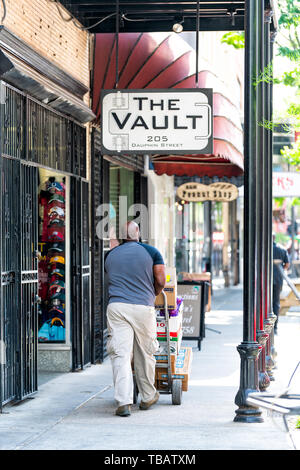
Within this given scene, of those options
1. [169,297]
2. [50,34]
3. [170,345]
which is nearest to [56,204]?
[50,34]

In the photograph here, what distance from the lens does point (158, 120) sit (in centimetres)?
1093

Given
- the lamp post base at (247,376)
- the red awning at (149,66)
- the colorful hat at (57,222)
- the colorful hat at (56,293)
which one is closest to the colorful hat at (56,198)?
the colorful hat at (57,222)

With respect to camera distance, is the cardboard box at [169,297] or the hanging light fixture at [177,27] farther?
the hanging light fixture at [177,27]

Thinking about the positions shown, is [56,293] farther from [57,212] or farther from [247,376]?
[247,376]

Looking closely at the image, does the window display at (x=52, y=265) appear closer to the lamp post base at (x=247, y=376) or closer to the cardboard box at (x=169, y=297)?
the cardboard box at (x=169, y=297)

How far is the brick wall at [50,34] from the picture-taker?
998 centimetres

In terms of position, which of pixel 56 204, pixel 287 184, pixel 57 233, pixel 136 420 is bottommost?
pixel 136 420

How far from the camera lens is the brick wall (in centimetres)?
998

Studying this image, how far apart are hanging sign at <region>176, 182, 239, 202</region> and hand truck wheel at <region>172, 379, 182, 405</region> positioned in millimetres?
12503

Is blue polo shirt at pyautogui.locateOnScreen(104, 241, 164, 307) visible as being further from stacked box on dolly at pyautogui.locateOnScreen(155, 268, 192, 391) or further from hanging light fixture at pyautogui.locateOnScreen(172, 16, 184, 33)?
hanging light fixture at pyautogui.locateOnScreen(172, 16, 184, 33)

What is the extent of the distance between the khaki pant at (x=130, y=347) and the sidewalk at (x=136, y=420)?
0.26m

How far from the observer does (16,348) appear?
9.85 meters

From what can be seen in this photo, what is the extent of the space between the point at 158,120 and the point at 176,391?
3134 millimetres

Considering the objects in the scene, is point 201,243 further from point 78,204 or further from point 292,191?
point 78,204
